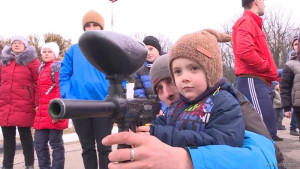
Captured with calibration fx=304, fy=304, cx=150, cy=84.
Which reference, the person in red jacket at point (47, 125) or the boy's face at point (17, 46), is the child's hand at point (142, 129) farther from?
the boy's face at point (17, 46)

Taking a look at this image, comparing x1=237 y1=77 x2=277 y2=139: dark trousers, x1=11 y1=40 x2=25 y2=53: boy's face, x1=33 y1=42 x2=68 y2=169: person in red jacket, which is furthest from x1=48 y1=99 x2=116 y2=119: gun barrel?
x1=11 y1=40 x2=25 y2=53: boy's face

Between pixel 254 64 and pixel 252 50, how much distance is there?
0.46ft

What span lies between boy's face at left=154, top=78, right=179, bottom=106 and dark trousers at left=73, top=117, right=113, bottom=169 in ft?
3.94

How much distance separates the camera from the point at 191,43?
58.1 inches

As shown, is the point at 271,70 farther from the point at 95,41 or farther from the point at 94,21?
the point at 95,41

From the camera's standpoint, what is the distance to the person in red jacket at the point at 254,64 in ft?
9.80

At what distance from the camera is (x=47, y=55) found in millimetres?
4398

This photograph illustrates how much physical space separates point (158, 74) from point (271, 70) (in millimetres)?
1568

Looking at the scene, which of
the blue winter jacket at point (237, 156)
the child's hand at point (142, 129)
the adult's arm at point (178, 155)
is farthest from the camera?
the child's hand at point (142, 129)

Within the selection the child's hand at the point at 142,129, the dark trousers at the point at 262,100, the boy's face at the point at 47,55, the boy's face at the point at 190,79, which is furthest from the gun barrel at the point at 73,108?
the boy's face at the point at 47,55

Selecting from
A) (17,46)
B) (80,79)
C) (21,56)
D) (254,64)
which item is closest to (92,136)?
(80,79)

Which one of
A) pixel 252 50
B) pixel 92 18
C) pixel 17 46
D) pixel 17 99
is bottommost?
pixel 17 99

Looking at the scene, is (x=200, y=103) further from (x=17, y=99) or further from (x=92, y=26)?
(x=17, y=99)

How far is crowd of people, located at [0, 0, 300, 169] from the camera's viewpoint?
3.30 ft
